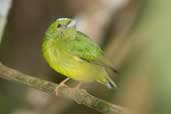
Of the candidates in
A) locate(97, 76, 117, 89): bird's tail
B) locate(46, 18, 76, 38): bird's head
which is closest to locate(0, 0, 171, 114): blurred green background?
locate(97, 76, 117, 89): bird's tail

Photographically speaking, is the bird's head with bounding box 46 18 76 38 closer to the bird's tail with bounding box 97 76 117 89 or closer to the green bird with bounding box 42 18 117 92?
the green bird with bounding box 42 18 117 92

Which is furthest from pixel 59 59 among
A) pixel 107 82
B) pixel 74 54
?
pixel 107 82

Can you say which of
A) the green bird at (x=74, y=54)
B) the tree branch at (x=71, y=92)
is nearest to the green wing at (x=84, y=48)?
→ the green bird at (x=74, y=54)

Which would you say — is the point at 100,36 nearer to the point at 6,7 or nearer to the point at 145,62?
the point at 6,7

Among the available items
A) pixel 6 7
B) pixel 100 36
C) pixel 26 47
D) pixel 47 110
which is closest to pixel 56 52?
pixel 6 7

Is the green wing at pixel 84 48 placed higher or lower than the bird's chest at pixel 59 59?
higher

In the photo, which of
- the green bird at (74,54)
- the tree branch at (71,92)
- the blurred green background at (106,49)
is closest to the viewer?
the blurred green background at (106,49)

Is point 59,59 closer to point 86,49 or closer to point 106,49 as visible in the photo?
point 86,49

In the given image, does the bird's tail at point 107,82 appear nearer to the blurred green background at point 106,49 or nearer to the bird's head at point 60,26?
the blurred green background at point 106,49
